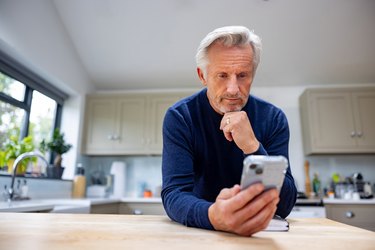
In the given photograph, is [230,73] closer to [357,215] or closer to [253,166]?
[253,166]

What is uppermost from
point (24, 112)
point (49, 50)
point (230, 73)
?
point (49, 50)

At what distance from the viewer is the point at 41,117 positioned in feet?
10.2

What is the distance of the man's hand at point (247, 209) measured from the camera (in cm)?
52

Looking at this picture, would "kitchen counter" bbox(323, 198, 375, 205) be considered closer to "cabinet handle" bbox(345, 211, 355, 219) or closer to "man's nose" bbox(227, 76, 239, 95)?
A: "cabinet handle" bbox(345, 211, 355, 219)

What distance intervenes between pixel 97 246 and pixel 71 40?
3212 millimetres

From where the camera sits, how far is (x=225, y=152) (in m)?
1.05

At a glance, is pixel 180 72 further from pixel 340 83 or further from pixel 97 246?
pixel 97 246

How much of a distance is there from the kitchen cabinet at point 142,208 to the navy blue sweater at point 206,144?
6.57 ft

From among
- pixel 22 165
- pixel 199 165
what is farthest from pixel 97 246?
pixel 22 165

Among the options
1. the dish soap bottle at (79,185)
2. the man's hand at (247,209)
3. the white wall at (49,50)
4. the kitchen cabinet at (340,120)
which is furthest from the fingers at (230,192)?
the dish soap bottle at (79,185)

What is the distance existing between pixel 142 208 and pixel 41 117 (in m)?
1.49

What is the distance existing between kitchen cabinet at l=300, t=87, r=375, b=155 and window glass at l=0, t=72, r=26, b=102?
3027mm

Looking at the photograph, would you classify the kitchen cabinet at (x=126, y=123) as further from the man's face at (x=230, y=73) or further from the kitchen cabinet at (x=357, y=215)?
the man's face at (x=230, y=73)

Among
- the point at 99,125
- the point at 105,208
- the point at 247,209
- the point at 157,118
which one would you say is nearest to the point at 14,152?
the point at 105,208
